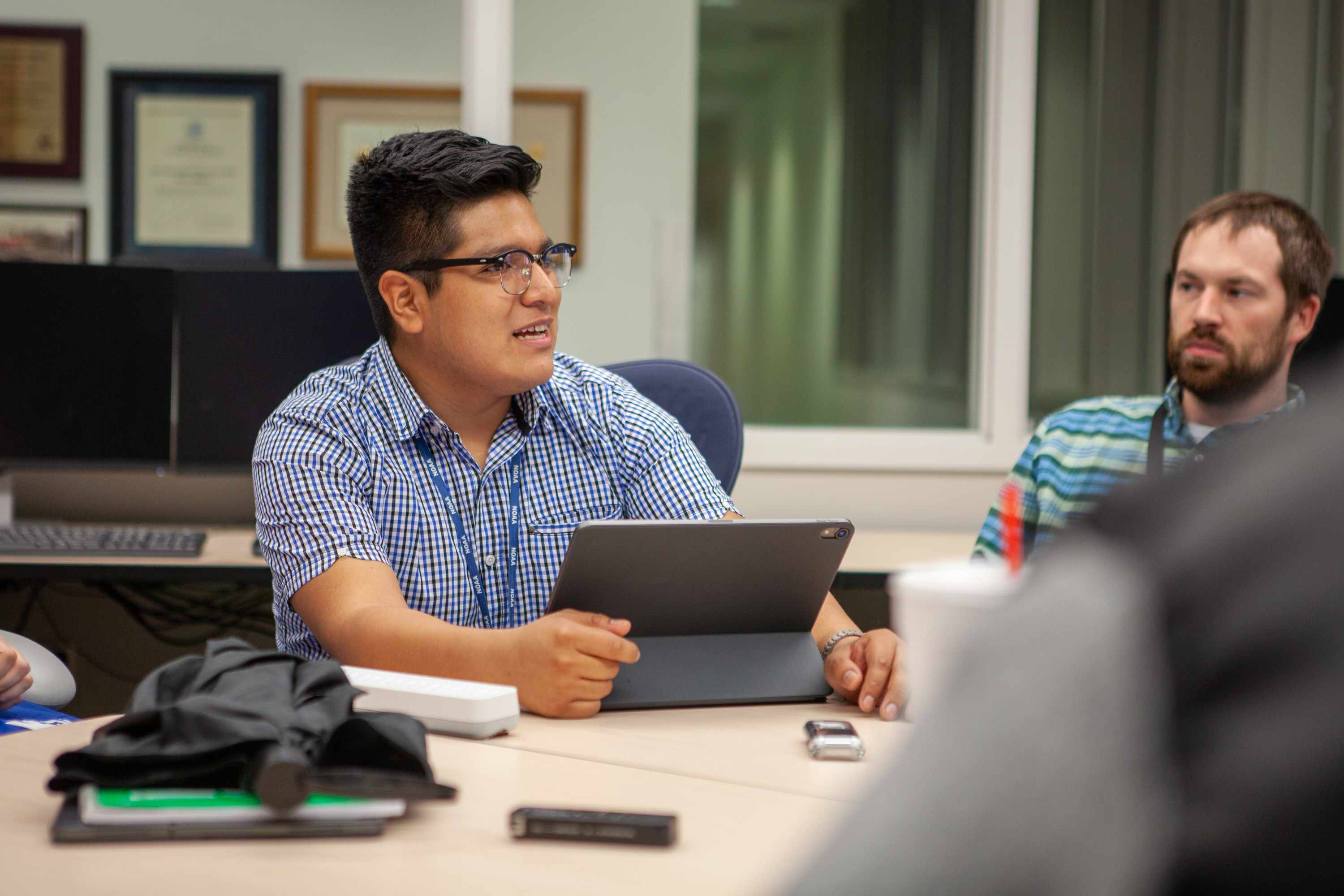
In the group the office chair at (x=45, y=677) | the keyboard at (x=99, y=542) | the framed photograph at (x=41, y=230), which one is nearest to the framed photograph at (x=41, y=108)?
the framed photograph at (x=41, y=230)

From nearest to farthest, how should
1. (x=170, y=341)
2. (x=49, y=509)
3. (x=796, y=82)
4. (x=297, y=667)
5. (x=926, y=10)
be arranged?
(x=297, y=667) < (x=170, y=341) < (x=49, y=509) < (x=926, y=10) < (x=796, y=82)

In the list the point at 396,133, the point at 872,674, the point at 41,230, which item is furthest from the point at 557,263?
the point at 41,230

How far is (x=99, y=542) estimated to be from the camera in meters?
2.13

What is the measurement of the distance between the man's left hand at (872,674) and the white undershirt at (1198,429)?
1.09m

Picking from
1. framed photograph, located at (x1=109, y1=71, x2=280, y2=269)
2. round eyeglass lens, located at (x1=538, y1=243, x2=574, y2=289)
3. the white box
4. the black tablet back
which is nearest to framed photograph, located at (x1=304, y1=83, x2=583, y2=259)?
framed photograph, located at (x1=109, y1=71, x2=280, y2=269)

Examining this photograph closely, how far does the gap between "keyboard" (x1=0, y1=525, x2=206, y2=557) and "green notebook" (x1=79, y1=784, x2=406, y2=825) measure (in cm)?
142

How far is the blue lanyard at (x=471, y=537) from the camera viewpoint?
150 cm

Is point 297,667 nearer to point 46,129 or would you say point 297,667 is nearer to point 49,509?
point 49,509

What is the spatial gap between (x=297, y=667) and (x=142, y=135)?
2479mm

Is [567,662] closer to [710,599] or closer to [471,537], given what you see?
[710,599]

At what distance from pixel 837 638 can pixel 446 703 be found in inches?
18.4

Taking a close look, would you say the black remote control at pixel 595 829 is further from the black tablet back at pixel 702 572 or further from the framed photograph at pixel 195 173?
the framed photograph at pixel 195 173

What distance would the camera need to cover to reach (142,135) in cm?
295

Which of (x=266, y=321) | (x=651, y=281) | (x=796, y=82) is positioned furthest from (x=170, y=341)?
(x=796, y=82)
